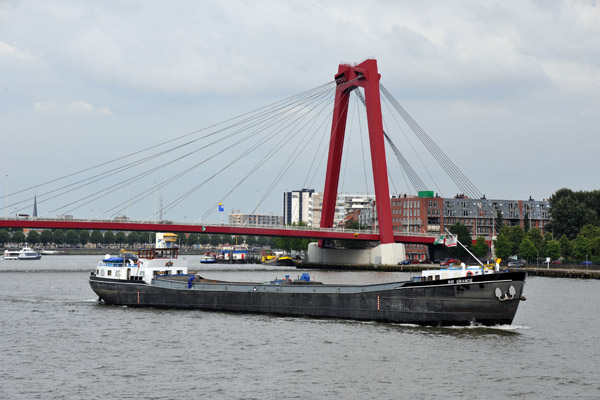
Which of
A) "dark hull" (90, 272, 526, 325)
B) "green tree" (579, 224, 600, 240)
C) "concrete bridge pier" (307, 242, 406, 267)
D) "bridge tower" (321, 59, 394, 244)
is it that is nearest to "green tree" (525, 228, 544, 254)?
"green tree" (579, 224, 600, 240)

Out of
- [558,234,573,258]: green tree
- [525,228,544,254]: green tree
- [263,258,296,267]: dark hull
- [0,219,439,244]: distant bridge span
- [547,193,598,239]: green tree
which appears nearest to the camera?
[0,219,439,244]: distant bridge span

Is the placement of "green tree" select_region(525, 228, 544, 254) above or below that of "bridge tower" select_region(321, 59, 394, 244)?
below

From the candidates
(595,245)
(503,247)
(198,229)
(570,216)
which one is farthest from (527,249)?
A: (198,229)

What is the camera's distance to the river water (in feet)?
87.1

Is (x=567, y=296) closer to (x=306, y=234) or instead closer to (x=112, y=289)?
(x=112, y=289)

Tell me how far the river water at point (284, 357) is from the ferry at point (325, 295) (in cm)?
96

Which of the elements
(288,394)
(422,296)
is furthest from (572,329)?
(288,394)

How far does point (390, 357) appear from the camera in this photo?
31766 mm

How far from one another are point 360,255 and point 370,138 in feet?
81.3

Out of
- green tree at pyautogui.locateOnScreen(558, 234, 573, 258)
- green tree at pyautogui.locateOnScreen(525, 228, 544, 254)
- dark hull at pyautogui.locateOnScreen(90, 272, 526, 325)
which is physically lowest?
dark hull at pyautogui.locateOnScreen(90, 272, 526, 325)

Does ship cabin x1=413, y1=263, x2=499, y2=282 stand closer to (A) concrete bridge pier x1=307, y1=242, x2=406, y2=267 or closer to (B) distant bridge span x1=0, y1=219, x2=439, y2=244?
(A) concrete bridge pier x1=307, y1=242, x2=406, y2=267

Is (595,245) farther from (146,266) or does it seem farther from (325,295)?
(146,266)

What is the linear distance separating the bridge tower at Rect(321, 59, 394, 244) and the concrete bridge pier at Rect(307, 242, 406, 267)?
171cm

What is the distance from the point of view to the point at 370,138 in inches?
3711
